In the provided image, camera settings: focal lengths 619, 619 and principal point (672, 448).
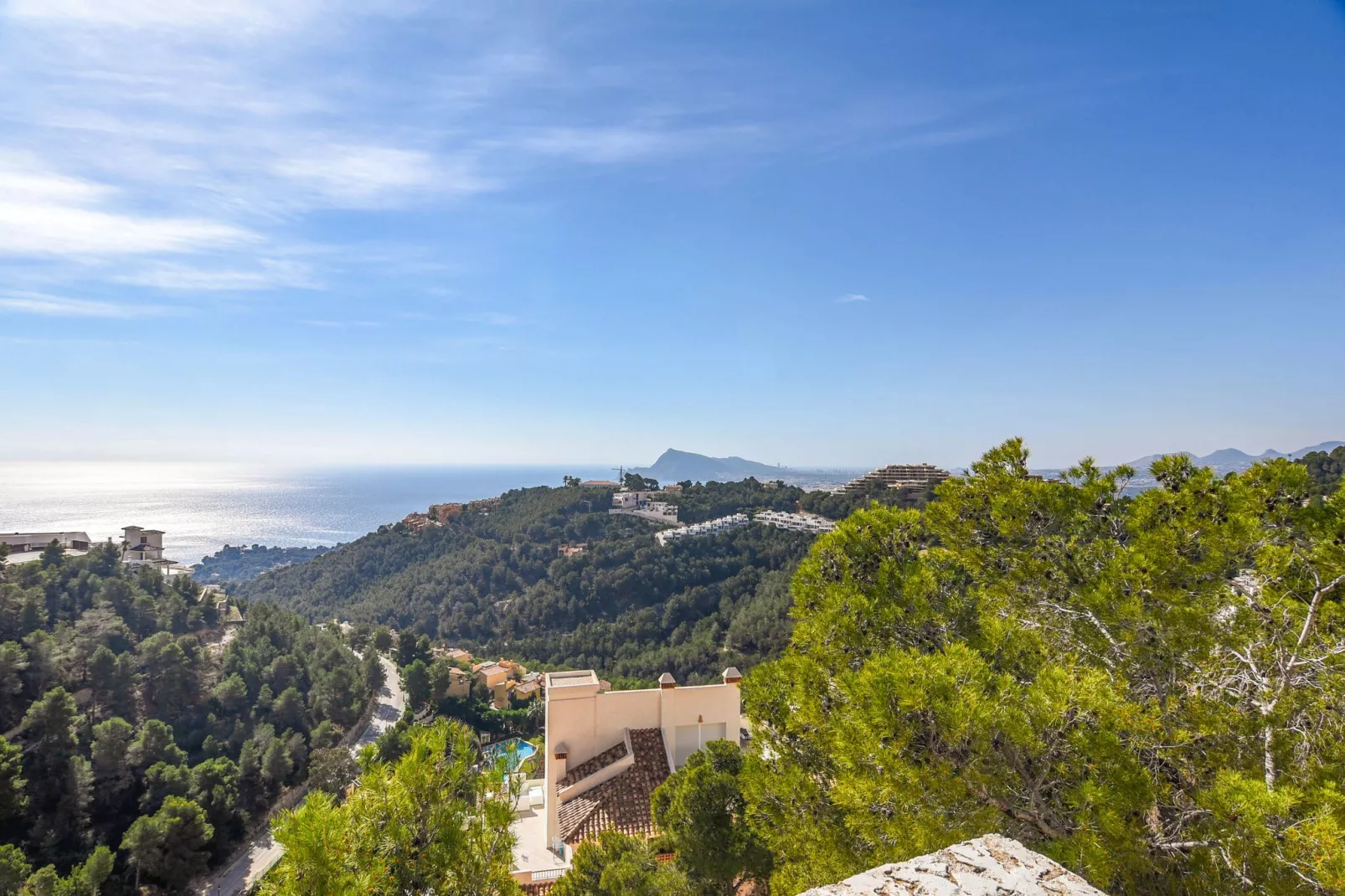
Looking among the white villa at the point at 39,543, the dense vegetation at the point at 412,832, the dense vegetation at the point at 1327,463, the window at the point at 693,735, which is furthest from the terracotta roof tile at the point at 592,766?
the white villa at the point at 39,543

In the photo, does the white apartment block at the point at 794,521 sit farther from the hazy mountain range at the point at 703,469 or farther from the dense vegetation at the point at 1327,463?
the hazy mountain range at the point at 703,469

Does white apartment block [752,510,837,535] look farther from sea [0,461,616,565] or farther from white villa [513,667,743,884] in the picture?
sea [0,461,616,565]

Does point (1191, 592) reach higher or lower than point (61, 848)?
higher

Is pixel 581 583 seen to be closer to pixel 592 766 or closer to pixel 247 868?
pixel 247 868

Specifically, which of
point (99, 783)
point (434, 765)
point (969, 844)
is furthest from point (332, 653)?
point (969, 844)

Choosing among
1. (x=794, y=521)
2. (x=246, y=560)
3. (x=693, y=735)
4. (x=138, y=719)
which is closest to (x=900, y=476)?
(x=794, y=521)

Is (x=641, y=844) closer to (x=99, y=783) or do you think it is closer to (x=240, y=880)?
(x=240, y=880)

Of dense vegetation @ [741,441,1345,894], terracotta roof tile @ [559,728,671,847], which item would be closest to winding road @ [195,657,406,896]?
terracotta roof tile @ [559,728,671,847]
